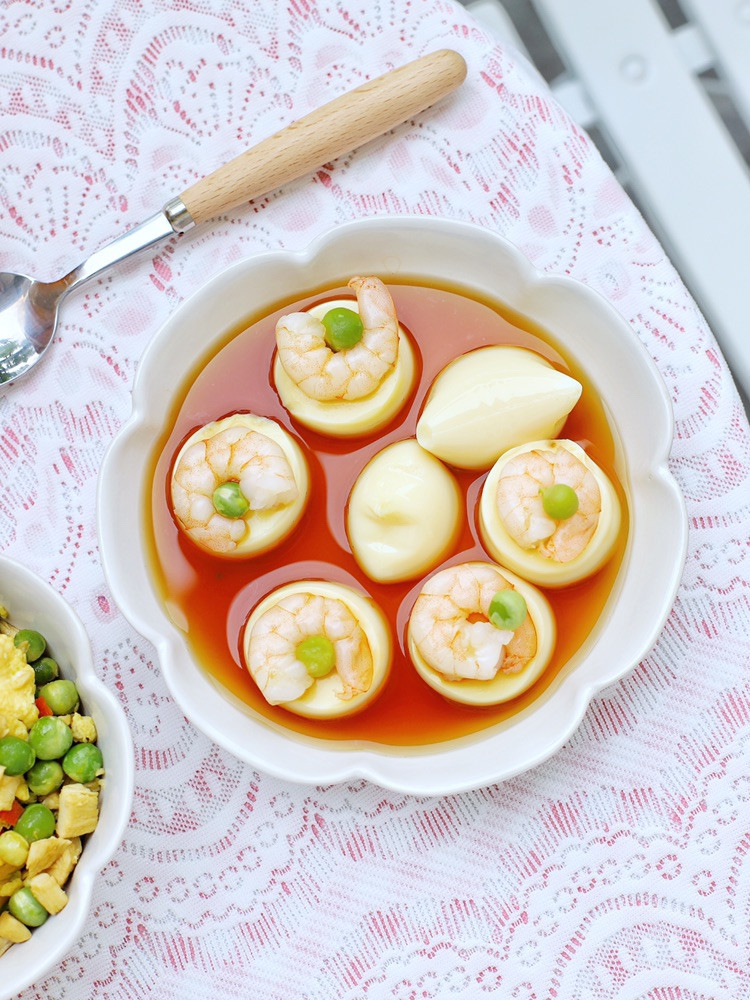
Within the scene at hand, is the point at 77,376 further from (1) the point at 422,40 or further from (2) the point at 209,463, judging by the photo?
(1) the point at 422,40

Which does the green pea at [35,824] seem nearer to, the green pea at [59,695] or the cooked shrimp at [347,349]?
the green pea at [59,695]

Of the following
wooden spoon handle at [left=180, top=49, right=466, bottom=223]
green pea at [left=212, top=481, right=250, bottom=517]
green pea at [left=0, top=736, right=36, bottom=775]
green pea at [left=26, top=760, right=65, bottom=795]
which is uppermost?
wooden spoon handle at [left=180, top=49, right=466, bottom=223]

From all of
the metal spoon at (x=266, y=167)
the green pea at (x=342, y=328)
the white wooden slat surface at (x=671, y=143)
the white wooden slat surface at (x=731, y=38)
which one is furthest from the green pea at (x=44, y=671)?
the white wooden slat surface at (x=731, y=38)

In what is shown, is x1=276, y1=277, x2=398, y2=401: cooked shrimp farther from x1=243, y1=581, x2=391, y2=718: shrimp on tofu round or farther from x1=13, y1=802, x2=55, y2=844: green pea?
x1=13, y1=802, x2=55, y2=844: green pea

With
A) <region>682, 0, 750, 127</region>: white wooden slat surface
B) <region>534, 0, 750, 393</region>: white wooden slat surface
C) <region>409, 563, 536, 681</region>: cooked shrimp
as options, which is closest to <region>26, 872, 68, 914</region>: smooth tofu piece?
<region>409, 563, 536, 681</region>: cooked shrimp

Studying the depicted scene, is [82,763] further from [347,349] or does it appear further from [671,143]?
[671,143]

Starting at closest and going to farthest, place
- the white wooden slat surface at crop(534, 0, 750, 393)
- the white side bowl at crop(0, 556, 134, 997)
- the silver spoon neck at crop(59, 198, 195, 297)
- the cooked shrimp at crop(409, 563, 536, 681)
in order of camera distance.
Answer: the white side bowl at crop(0, 556, 134, 997) < the cooked shrimp at crop(409, 563, 536, 681) < the silver spoon neck at crop(59, 198, 195, 297) < the white wooden slat surface at crop(534, 0, 750, 393)

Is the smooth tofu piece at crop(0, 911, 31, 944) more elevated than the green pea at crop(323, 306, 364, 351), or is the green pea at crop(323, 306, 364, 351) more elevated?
the green pea at crop(323, 306, 364, 351)
